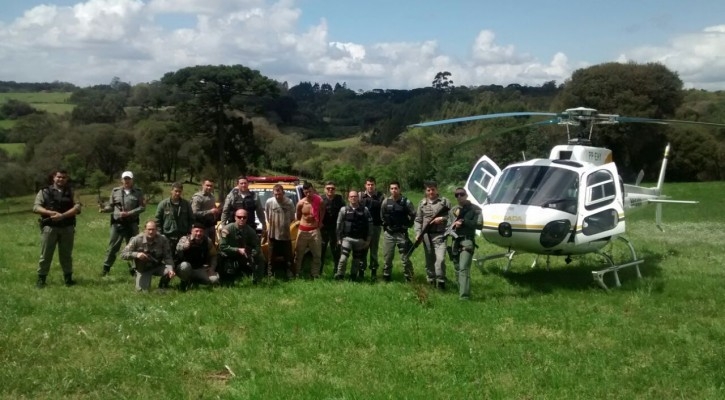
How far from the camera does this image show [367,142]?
87.5 m

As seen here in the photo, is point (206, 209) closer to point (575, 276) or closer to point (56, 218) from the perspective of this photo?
point (56, 218)

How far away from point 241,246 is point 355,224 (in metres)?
1.94

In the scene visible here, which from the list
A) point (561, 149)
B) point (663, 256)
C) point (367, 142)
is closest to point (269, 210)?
point (561, 149)

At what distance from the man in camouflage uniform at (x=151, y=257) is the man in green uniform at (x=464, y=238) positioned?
441 centimetres

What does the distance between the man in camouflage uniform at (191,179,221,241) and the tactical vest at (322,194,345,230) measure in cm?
201

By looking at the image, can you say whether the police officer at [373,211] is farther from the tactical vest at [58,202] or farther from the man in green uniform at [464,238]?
the tactical vest at [58,202]

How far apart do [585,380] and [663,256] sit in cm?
995

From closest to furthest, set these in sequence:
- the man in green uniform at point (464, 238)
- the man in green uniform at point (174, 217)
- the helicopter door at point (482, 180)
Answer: the man in green uniform at point (464, 238), the man in green uniform at point (174, 217), the helicopter door at point (482, 180)

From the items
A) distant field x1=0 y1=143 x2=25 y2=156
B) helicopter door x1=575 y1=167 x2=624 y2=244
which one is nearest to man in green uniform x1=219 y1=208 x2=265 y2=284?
helicopter door x1=575 y1=167 x2=624 y2=244

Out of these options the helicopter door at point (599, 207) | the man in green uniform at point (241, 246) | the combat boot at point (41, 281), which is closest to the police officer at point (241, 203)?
the man in green uniform at point (241, 246)

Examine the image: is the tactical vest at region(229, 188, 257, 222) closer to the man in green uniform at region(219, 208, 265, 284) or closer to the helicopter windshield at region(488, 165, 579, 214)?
the man in green uniform at region(219, 208, 265, 284)

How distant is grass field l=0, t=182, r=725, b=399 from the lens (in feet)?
20.6

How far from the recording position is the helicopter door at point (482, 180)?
12828 mm

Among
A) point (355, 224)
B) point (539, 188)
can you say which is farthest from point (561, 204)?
point (355, 224)
